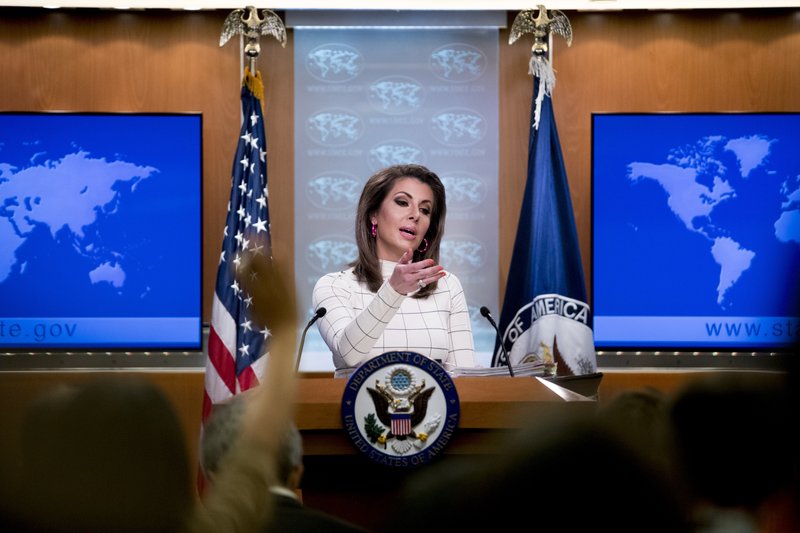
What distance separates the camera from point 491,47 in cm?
646

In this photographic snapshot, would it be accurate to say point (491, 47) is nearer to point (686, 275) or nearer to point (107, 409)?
point (686, 275)

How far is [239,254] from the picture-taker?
5.68 meters

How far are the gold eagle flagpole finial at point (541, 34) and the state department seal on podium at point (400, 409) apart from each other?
4.10 metres

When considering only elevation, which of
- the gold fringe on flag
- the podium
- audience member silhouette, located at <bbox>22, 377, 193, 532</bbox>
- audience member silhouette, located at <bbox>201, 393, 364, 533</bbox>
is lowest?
the podium

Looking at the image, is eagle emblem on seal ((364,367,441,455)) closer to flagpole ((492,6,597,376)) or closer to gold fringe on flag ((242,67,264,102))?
flagpole ((492,6,597,376))

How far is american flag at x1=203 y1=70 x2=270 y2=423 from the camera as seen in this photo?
5664 mm

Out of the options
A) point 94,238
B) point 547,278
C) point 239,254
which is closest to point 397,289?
point 239,254

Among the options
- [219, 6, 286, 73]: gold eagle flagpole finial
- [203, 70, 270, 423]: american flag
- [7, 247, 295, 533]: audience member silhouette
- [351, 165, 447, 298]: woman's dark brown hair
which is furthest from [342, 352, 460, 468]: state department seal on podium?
[219, 6, 286, 73]: gold eagle flagpole finial

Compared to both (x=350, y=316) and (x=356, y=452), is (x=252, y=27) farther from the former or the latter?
(x=356, y=452)

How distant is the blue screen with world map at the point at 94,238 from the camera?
609cm

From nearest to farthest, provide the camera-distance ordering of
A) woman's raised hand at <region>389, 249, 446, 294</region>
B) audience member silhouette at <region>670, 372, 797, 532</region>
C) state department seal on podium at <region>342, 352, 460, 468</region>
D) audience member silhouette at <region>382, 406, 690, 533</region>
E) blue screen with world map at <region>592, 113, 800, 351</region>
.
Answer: audience member silhouette at <region>382, 406, 690, 533</region>, audience member silhouette at <region>670, 372, 797, 532</region>, state department seal on podium at <region>342, 352, 460, 468</region>, woman's raised hand at <region>389, 249, 446, 294</region>, blue screen with world map at <region>592, 113, 800, 351</region>

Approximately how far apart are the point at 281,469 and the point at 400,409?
0.84 m

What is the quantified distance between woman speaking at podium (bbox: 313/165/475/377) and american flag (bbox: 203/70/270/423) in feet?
6.14

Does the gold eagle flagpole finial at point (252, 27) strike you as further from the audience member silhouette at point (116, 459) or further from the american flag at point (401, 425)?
the audience member silhouette at point (116, 459)
